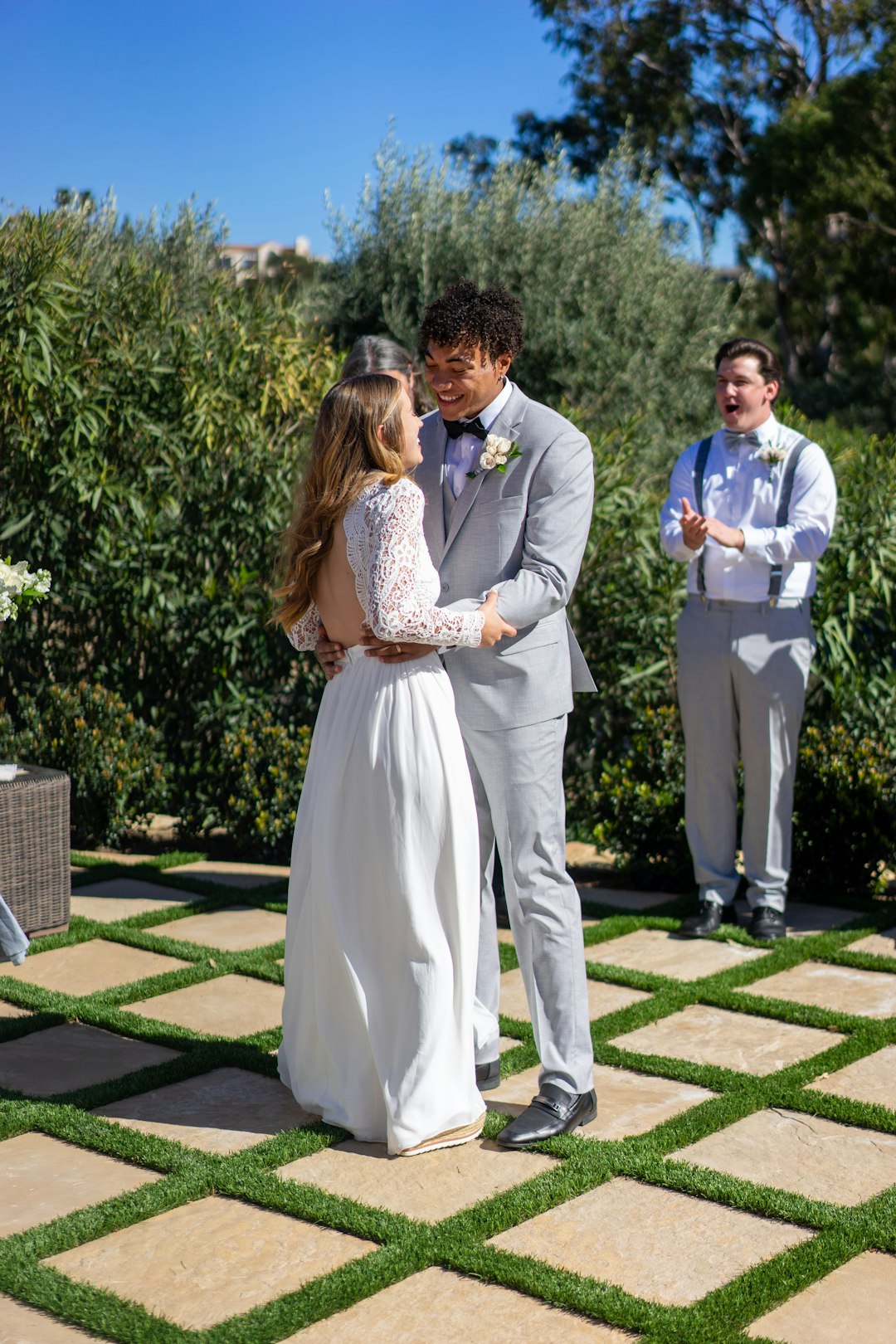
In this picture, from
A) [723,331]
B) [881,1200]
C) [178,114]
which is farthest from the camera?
[178,114]

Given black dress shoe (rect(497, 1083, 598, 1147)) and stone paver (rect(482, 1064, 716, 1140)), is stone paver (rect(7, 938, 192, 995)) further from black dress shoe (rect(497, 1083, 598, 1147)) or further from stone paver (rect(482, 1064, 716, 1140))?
black dress shoe (rect(497, 1083, 598, 1147))

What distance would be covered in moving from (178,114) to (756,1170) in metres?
17.6

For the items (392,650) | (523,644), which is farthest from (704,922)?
(392,650)

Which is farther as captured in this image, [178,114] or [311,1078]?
[178,114]

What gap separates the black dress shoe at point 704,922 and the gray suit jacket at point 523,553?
6.08 feet

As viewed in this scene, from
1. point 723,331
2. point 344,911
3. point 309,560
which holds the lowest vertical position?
point 344,911

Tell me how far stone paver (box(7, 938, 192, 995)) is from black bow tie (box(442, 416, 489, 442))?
2039 mm

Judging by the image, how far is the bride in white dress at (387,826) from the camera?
3.01 metres

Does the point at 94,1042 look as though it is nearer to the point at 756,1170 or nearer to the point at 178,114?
the point at 756,1170

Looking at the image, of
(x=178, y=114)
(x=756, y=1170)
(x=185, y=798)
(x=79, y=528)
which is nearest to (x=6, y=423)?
(x=79, y=528)

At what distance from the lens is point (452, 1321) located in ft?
7.66

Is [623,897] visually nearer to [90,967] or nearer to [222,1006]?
[222,1006]

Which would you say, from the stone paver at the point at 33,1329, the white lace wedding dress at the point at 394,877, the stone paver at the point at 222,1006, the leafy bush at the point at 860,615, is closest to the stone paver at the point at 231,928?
the stone paver at the point at 222,1006

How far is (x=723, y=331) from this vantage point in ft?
42.2
